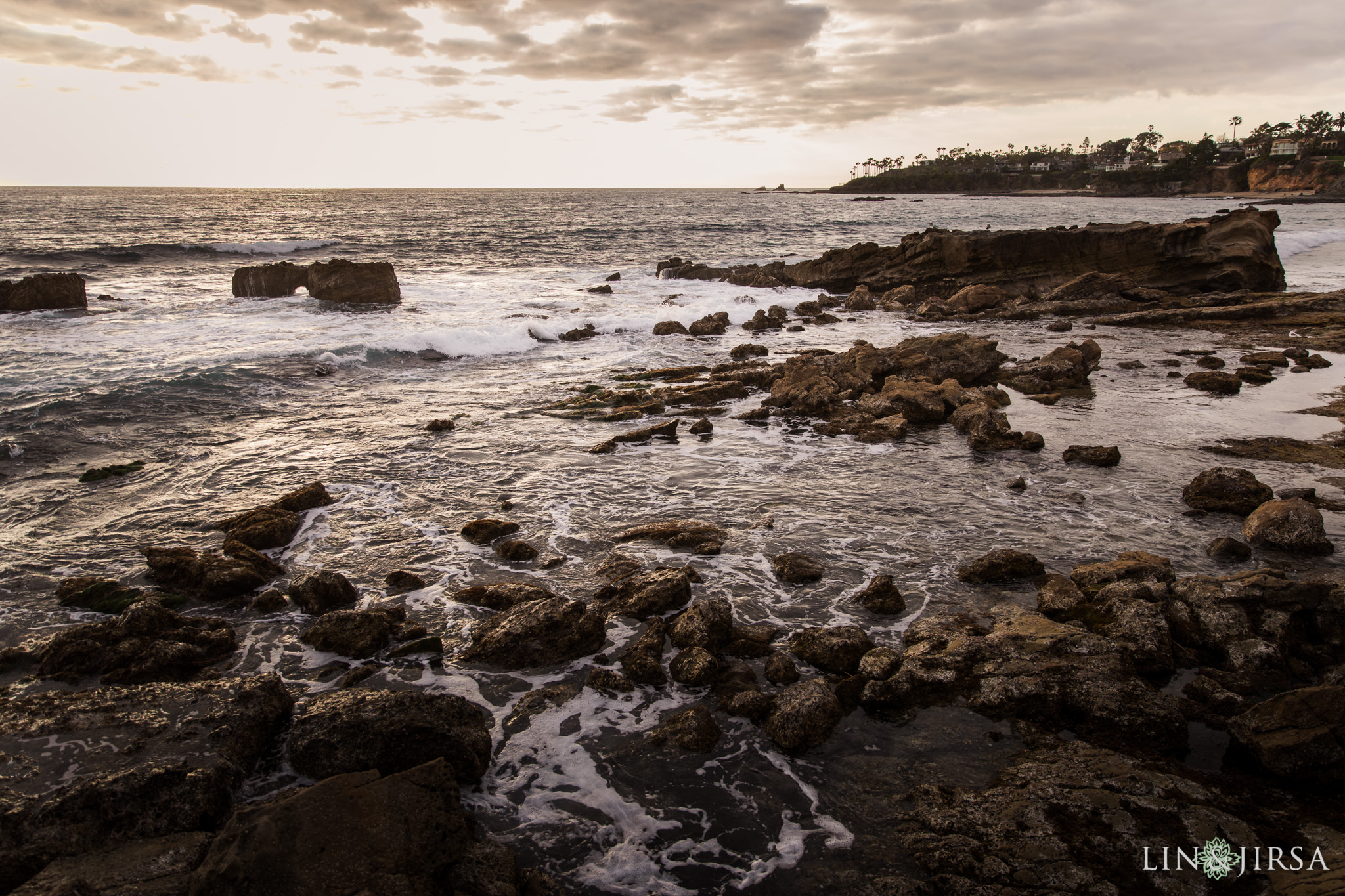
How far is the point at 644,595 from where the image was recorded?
693 centimetres

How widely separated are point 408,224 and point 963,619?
247 feet

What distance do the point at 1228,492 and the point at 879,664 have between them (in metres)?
6.62

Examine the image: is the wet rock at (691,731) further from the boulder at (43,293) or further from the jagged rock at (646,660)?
the boulder at (43,293)

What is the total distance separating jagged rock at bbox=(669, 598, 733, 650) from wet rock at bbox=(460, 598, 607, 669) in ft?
2.54

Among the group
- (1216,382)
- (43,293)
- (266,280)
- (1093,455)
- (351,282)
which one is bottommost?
(1093,455)

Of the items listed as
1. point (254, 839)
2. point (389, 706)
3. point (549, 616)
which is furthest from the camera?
point (549, 616)

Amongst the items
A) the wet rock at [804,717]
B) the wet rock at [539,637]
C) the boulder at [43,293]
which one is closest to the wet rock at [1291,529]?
the wet rock at [804,717]

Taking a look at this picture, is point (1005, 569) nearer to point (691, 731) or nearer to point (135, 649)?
point (691, 731)

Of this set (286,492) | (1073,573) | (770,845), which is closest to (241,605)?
(286,492)

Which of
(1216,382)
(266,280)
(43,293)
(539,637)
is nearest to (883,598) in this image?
(539,637)

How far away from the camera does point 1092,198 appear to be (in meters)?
132

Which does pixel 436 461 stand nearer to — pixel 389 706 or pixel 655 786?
pixel 389 706

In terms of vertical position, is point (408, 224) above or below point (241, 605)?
above

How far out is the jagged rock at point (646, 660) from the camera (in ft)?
19.2
